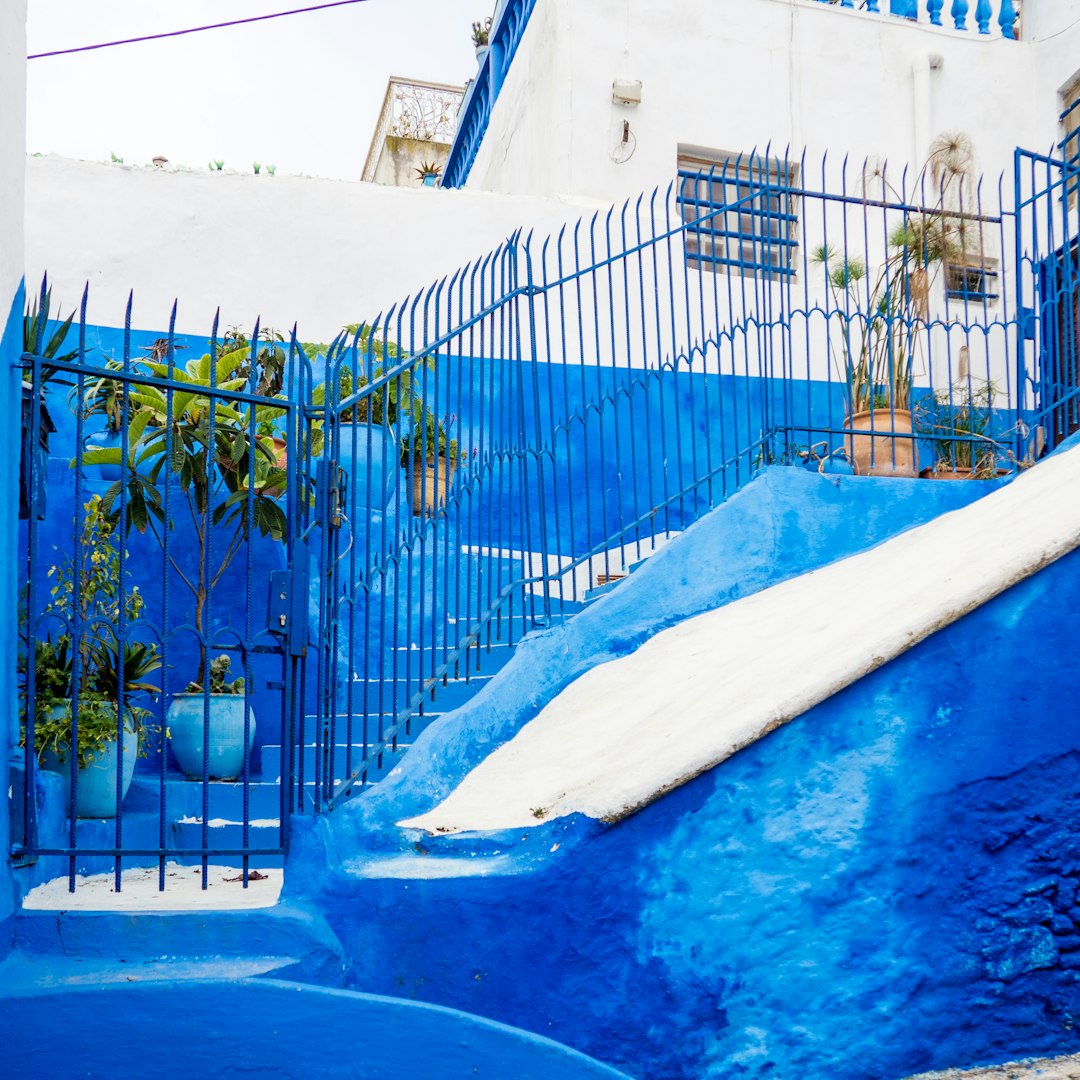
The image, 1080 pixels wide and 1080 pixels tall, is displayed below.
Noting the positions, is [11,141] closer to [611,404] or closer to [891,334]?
[891,334]

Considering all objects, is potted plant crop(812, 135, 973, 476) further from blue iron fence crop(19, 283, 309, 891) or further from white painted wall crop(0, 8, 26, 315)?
white painted wall crop(0, 8, 26, 315)

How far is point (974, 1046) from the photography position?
3.65 metres

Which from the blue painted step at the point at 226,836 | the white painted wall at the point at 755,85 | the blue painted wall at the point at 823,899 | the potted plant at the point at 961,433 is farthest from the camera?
the white painted wall at the point at 755,85

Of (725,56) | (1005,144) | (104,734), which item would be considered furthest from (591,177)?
(104,734)

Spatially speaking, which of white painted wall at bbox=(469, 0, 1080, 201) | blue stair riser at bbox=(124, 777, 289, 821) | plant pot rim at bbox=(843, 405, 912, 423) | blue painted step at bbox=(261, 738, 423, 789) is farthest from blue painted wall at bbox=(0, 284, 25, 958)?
white painted wall at bbox=(469, 0, 1080, 201)

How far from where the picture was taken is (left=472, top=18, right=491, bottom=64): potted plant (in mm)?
12719

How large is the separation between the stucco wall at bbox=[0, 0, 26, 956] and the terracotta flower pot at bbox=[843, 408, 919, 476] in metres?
4.10

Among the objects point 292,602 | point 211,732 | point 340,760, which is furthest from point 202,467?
point 292,602

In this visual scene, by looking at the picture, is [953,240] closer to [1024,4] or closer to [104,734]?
[1024,4]

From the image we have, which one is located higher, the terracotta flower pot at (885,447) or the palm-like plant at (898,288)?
the palm-like plant at (898,288)

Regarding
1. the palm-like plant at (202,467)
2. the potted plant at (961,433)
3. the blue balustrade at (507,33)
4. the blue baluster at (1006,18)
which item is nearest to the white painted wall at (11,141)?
the palm-like plant at (202,467)

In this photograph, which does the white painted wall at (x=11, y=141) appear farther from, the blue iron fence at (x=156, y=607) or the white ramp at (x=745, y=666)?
the white ramp at (x=745, y=666)

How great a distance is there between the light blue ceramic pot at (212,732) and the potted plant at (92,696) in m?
0.22

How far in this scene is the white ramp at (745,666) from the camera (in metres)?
3.89
